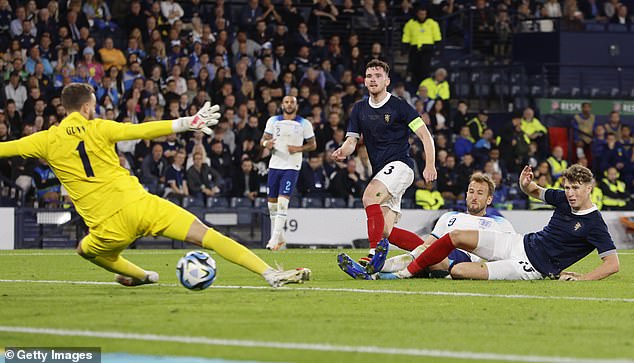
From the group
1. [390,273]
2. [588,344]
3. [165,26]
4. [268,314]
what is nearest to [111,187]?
[268,314]

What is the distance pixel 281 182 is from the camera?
794 inches

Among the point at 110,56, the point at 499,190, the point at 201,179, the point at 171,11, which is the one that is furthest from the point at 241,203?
the point at 171,11

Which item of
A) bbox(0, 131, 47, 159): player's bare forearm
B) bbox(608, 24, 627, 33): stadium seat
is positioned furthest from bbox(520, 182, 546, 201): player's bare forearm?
bbox(608, 24, 627, 33): stadium seat

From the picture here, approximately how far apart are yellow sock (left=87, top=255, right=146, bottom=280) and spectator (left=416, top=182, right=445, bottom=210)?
43.6 ft

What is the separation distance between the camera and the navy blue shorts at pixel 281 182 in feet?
65.8

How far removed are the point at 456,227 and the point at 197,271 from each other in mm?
3293

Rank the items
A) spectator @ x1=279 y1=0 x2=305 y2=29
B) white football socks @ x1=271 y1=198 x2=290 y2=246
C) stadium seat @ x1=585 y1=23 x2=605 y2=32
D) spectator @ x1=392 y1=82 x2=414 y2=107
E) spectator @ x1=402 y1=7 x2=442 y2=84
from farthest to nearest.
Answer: stadium seat @ x1=585 y1=23 x2=605 y2=32, spectator @ x1=402 y1=7 x2=442 y2=84, spectator @ x1=279 y1=0 x2=305 y2=29, spectator @ x1=392 y1=82 x2=414 y2=107, white football socks @ x1=271 y1=198 x2=290 y2=246

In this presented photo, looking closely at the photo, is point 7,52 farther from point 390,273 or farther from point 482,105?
point 390,273

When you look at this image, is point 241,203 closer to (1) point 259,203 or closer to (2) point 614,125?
(1) point 259,203

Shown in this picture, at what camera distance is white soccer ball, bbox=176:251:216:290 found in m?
10.1

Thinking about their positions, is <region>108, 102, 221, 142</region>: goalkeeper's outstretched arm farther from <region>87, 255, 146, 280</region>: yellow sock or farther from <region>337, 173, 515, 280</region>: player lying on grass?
<region>337, 173, 515, 280</region>: player lying on grass

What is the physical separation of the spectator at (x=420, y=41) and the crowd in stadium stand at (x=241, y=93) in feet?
0.10

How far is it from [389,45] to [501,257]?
18.0 metres

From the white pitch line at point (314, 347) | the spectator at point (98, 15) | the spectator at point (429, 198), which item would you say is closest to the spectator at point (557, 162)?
the spectator at point (429, 198)
